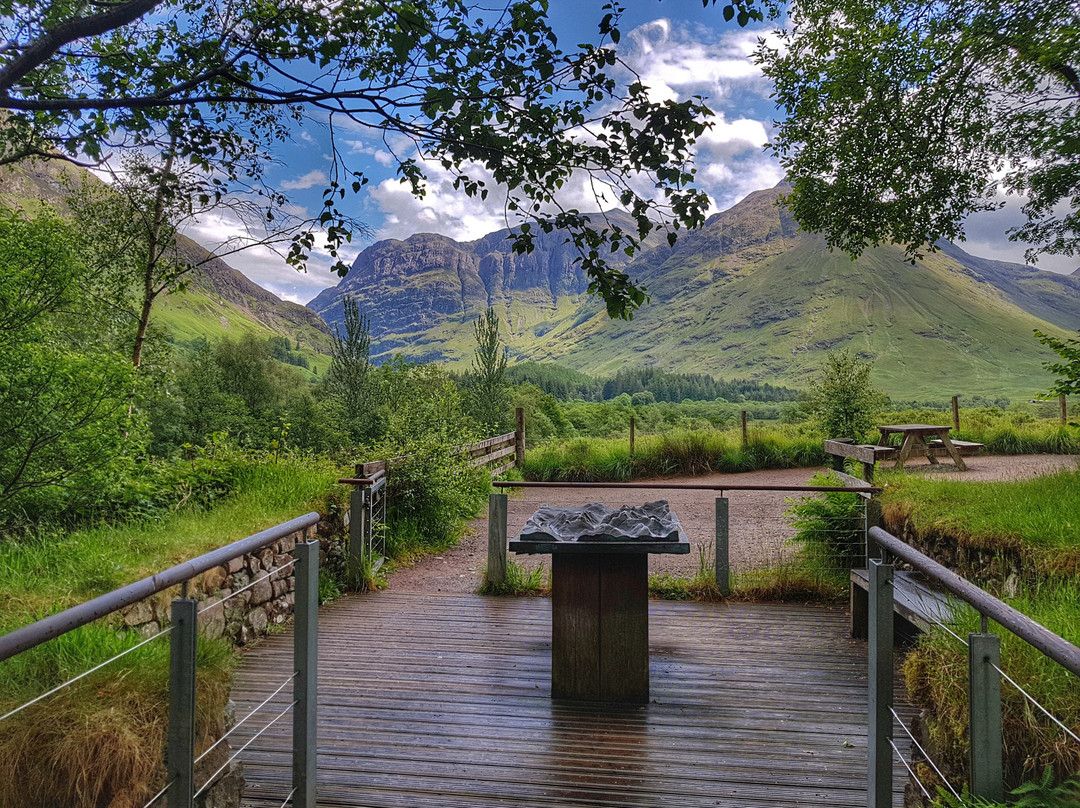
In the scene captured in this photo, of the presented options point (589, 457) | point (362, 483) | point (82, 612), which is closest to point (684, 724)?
point (82, 612)

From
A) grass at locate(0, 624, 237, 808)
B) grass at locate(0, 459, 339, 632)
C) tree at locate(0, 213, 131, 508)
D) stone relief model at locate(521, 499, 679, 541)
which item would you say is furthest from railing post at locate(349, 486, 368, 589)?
grass at locate(0, 624, 237, 808)

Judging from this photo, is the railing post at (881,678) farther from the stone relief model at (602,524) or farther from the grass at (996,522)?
the grass at (996,522)

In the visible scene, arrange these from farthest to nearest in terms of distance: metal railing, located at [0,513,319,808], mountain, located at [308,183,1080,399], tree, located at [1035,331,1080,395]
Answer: mountain, located at [308,183,1080,399], tree, located at [1035,331,1080,395], metal railing, located at [0,513,319,808]

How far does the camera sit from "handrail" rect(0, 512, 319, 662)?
1.18 meters

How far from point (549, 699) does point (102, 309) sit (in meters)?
10.9

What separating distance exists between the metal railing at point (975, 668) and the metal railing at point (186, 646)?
6.42 feet

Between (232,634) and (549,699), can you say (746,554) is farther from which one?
(232,634)

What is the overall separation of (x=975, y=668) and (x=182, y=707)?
2.08 m

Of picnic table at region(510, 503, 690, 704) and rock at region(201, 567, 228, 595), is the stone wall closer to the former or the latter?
rock at region(201, 567, 228, 595)

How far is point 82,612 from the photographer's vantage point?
136cm

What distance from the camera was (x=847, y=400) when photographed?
14.3 m

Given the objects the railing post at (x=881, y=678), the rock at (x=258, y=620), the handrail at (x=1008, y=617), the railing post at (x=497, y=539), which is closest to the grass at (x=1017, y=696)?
the railing post at (x=881, y=678)

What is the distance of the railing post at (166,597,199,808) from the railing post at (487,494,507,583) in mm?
4258

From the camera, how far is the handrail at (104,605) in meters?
1.18
